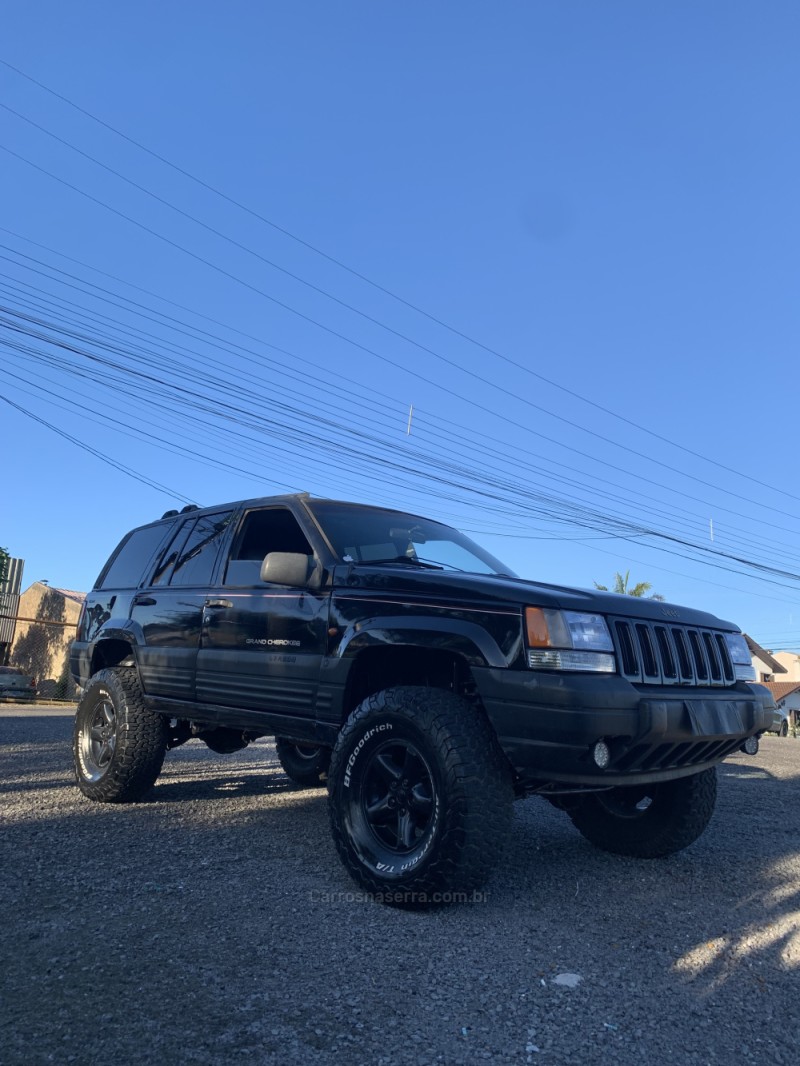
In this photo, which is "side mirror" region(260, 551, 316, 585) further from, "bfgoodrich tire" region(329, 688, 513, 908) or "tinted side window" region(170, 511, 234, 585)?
"tinted side window" region(170, 511, 234, 585)

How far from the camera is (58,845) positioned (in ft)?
14.5

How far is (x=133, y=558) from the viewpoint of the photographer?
6496 millimetres

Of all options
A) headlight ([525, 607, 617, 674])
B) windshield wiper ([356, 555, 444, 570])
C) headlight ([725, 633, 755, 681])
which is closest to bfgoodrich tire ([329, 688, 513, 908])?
headlight ([525, 607, 617, 674])

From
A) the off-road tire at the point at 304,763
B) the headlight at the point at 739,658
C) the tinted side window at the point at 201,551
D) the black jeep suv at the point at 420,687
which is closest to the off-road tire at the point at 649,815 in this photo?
the black jeep suv at the point at 420,687

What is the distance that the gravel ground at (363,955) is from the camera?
2.32 meters

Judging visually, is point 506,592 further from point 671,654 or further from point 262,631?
point 262,631

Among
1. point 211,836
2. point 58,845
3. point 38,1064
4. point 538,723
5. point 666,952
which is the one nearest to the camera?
point 38,1064

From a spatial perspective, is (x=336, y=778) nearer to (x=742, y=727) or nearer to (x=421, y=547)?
(x=421, y=547)

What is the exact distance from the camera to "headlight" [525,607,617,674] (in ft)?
11.1

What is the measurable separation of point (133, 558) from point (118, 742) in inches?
62.3

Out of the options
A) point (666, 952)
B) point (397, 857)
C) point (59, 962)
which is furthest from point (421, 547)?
point (59, 962)

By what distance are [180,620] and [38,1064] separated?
3.43 m

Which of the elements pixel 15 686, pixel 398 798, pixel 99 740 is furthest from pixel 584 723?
pixel 15 686

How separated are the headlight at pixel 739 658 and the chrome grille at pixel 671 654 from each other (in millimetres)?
63
